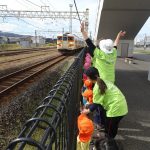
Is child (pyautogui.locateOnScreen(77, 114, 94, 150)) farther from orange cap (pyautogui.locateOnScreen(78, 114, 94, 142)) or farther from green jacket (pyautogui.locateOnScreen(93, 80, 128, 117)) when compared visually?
green jacket (pyautogui.locateOnScreen(93, 80, 128, 117))

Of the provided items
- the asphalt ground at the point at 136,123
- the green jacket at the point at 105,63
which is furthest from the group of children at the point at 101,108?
the green jacket at the point at 105,63

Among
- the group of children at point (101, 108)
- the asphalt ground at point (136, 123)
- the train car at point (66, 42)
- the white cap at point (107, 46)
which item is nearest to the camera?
the group of children at point (101, 108)

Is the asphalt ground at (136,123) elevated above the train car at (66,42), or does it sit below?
above

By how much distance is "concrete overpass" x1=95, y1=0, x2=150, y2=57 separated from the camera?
21797 mm

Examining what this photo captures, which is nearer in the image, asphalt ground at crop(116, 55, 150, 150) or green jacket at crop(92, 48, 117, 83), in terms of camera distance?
asphalt ground at crop(116, 55, 150, 150)

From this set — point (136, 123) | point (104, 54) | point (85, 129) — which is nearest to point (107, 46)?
point (104, 54)

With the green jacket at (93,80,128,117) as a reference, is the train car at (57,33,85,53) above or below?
below

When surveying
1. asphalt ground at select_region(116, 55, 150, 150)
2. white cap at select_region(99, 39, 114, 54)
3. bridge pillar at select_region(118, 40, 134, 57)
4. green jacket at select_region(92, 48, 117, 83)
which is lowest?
bridge pillar at select_region(118, 40, 134, 57)

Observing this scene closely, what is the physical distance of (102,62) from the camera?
6.84 metres

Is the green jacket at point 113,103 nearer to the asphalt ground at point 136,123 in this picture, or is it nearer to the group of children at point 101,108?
the group of children at point 101,108

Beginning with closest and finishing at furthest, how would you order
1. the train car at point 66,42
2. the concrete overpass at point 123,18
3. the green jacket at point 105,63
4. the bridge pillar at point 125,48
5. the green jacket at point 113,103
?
the green jacket at point 113,103
the green jacket at point 105,63
the concrete overpass at point 123,18
the bridge pillar at point 125,48
the train car at point 66,42

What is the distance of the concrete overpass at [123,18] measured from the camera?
21.8 m

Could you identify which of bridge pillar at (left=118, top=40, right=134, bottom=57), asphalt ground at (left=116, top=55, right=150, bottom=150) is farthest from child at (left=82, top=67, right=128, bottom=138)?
bridge pillar at (left=118, top=40, right=134, bottom=57)

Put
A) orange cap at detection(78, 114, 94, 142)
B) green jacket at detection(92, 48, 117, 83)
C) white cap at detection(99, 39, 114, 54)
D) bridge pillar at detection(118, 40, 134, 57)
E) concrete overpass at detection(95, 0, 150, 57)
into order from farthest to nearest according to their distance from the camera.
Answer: bridge pillar at detection(118, 40, 134, 57) → concrete overpass at detection(95, 0, 150, 57) → green jacket at detection(92, 48, 117, 83) → white cap at detection(99, 39, 114, 54) → orange cap at detection(78, 114, 94, 142)
